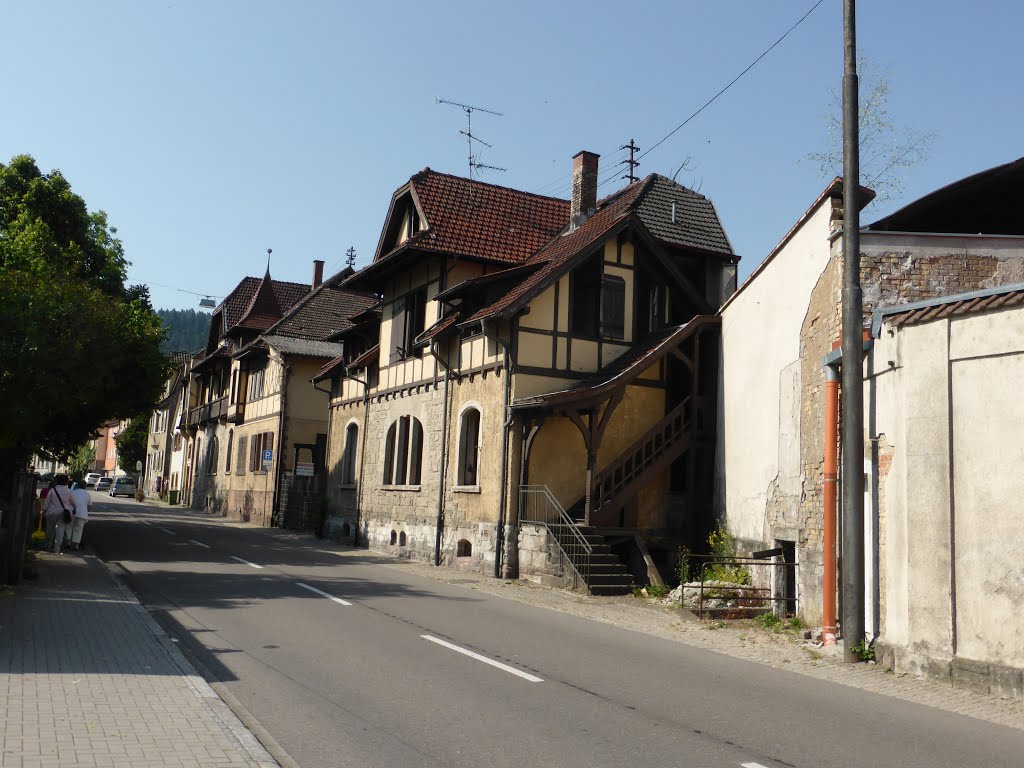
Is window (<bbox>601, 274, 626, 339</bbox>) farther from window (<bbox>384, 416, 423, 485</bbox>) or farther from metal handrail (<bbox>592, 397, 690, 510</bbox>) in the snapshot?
window (<bbox>384, 416, 423, 485</bbox>)

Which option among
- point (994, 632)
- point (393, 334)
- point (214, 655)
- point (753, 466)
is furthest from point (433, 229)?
point (994, 632)

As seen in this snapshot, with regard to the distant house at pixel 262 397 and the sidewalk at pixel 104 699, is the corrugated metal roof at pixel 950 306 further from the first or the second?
the distant house at pixel 262 397

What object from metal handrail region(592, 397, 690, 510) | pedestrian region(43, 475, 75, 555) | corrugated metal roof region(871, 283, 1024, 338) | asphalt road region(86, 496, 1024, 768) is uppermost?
corrugated metal roof region(871, 283, 1024, 338)

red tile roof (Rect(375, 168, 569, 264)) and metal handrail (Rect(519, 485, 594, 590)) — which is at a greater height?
red tile roof (Rect(375, 168, 569, 264))

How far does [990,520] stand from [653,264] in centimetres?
1347

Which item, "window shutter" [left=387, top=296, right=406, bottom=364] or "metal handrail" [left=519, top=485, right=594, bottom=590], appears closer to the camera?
"metal handrail" [left=519, top=485, right=594, bottom=590]

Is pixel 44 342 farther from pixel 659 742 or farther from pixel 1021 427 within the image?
pixel 1021 427

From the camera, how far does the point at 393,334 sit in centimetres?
2695

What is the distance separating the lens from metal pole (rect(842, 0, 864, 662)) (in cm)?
1048

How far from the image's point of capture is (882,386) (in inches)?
422

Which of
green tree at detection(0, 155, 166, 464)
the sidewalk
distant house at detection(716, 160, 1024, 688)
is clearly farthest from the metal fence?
green tree at detection(0, 155, 166, 464)

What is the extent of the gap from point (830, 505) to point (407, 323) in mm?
16101

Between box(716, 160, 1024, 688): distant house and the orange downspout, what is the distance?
0.13 metres

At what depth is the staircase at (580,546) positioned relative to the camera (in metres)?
17.0
